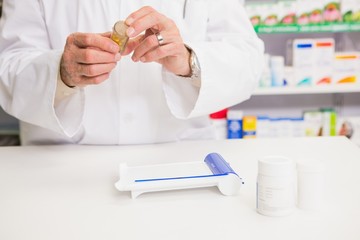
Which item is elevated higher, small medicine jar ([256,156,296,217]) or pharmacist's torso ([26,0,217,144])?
pharmacist's torso ([26,0,217,144])

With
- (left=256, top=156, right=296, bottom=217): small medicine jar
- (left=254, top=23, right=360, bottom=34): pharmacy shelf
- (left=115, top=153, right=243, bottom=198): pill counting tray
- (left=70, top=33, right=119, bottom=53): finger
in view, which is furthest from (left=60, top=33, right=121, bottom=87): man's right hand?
(left=254, top=23, right=360, bottom=34): pharmacy shelf

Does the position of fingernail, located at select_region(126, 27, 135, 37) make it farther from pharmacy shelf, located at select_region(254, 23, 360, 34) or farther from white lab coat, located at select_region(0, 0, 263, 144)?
pharmacy shelf, located at select_region(254, 23, 360, 34)

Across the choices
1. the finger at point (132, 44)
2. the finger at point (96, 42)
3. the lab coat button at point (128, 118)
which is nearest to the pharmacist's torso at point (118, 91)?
the lab coat button at point (128, 118)

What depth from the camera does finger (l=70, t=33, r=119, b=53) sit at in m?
1.01

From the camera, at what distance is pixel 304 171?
0.84 metres

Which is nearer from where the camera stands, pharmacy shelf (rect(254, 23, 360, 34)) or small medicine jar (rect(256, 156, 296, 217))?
small medicine jar (rect(256, 156, 296, 217))

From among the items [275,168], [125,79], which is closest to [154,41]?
[125,79]

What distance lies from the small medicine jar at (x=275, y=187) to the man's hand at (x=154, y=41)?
1.22 feet

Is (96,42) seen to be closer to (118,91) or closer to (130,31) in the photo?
(130,31)

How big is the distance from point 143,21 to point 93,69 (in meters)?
0.14

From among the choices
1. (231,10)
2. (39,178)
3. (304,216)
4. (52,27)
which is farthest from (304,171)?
(52,27)

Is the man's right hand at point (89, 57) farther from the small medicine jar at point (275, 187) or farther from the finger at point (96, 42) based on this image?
the small medicine jar at point (275, 187)

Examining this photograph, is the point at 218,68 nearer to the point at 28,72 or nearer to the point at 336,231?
the point at 28,72

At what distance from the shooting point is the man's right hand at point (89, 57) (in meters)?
1.01
